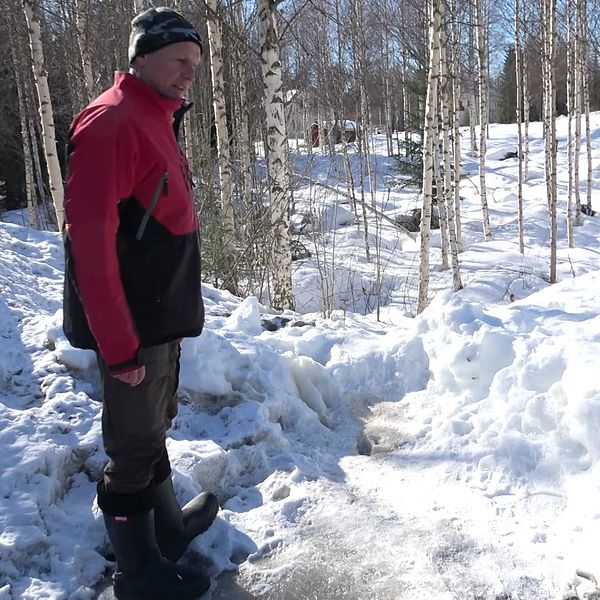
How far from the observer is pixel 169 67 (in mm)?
1798

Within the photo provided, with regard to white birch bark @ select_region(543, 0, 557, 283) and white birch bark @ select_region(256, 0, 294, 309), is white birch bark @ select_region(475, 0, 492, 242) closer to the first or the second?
white birch bark @ select_region(543, 0, 557, 283)

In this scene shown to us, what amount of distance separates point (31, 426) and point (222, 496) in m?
0.93

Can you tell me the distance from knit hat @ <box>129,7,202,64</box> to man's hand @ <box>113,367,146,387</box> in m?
0.96

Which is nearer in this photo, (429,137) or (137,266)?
(137,266)

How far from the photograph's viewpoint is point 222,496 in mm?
2719

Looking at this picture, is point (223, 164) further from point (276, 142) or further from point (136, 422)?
point (136, 422)

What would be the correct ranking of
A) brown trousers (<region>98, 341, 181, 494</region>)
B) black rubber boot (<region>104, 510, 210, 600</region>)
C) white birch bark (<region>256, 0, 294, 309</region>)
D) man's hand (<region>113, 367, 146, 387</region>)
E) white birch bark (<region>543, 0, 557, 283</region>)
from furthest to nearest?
white birch bark (<region>543, 0, 557, 283</region>) < white birch bark (<region>256, 0, 294, 309</region>) < black rubber boot (<region>104, 510, 210, 600</region>) < brown trousers (<region>98, 341, 181, 494</region>) < man's hand (<region>113, 367, 146, 387</region>)

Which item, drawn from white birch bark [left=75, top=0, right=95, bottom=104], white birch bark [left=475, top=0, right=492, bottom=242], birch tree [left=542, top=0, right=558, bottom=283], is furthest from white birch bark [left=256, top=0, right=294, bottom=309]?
white birch bark [left=475, top=0, right=492, bottom=242]

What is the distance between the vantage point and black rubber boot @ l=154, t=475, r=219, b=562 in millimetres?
2246

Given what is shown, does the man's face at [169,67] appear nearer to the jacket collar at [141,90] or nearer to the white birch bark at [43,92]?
the jacket collar at [141,90]

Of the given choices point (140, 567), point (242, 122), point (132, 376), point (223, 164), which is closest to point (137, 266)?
point (132, 376)

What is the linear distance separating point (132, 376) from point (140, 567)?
742 millimetres

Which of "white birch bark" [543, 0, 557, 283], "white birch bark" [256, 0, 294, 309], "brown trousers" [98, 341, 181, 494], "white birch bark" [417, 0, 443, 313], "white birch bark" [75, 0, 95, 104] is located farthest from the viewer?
"white birch bark" [543, 0, 557, 283]

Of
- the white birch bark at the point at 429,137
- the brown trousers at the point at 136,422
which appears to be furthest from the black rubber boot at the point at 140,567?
the white birch bark at the point at 429,137
